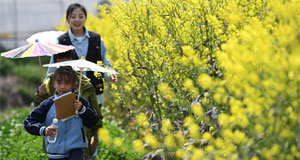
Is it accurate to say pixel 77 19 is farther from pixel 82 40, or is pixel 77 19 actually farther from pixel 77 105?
pixel 77 105

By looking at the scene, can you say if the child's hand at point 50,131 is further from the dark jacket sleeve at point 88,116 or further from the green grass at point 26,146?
the green grass at point 26,146

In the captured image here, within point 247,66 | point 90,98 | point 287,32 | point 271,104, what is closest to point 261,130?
point 271,104

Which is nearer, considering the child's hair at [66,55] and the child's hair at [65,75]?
the child's hair at [65,75]

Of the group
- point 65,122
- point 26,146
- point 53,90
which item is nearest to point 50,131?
point 65,122

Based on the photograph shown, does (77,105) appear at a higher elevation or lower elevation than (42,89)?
lower

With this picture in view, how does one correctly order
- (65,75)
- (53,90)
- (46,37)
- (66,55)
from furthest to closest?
(46,37)
(66,55)
(53,90)
(65,75)

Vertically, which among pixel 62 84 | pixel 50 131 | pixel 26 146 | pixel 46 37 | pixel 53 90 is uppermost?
pixel 46 37

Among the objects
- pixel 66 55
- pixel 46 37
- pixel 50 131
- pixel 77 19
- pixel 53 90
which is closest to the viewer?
pixel 50 131

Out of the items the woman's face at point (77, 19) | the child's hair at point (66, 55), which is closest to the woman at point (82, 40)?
the woman's face at point (77, 19)

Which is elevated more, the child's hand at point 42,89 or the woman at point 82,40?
the woman at point 82,40

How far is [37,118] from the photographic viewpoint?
4328mm

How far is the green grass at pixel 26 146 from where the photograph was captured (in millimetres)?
6422

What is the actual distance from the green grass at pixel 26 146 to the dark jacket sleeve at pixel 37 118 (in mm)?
1941

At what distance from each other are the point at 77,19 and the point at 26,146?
99.6 inches
